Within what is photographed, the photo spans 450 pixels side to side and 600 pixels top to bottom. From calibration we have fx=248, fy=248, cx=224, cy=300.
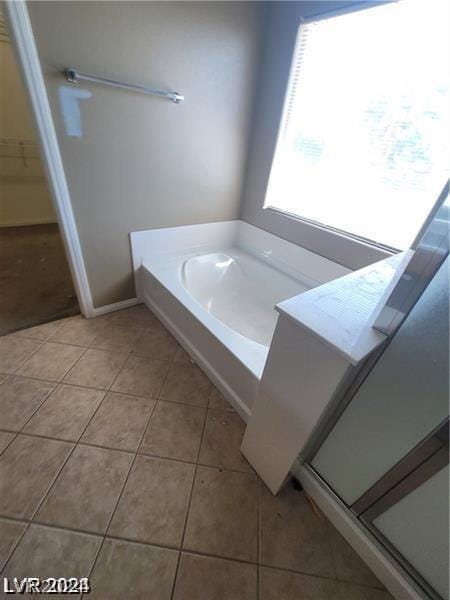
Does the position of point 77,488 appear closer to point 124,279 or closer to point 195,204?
point 124,279

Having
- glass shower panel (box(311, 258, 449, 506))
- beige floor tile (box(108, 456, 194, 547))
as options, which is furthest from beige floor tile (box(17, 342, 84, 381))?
glass shower panel (box(311, 258, 449, 506))

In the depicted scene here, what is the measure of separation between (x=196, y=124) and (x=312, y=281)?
51.5 inches

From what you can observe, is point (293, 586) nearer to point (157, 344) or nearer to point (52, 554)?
point (52, 554)

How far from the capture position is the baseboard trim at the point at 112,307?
177 cm

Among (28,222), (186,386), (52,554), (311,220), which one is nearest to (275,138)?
(311,220)

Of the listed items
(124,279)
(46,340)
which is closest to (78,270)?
(124,279)

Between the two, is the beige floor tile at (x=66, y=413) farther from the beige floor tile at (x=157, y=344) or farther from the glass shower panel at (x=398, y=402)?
the glass shower panel at (x=398, y=402)

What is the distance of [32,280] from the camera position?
2068 mm

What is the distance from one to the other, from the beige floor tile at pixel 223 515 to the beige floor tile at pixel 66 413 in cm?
59

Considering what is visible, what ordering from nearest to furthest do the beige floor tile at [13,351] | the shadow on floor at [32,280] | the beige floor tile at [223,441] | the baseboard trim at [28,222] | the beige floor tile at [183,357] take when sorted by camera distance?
the beige floor tile at [223,441], the beige floor tile at [13,351], the beige floor tile at [183,357], the shadow on floor at [32,280], the baseboard trim at [28,222]

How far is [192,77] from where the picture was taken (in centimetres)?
145

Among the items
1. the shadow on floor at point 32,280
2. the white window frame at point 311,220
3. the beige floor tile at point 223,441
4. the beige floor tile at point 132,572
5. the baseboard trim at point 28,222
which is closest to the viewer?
the beige floor tile at point 132,572

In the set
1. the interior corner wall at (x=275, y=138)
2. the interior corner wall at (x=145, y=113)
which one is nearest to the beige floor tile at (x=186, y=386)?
the interior corner wall at (x=145, y=113)

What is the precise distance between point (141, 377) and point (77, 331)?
608 mm
